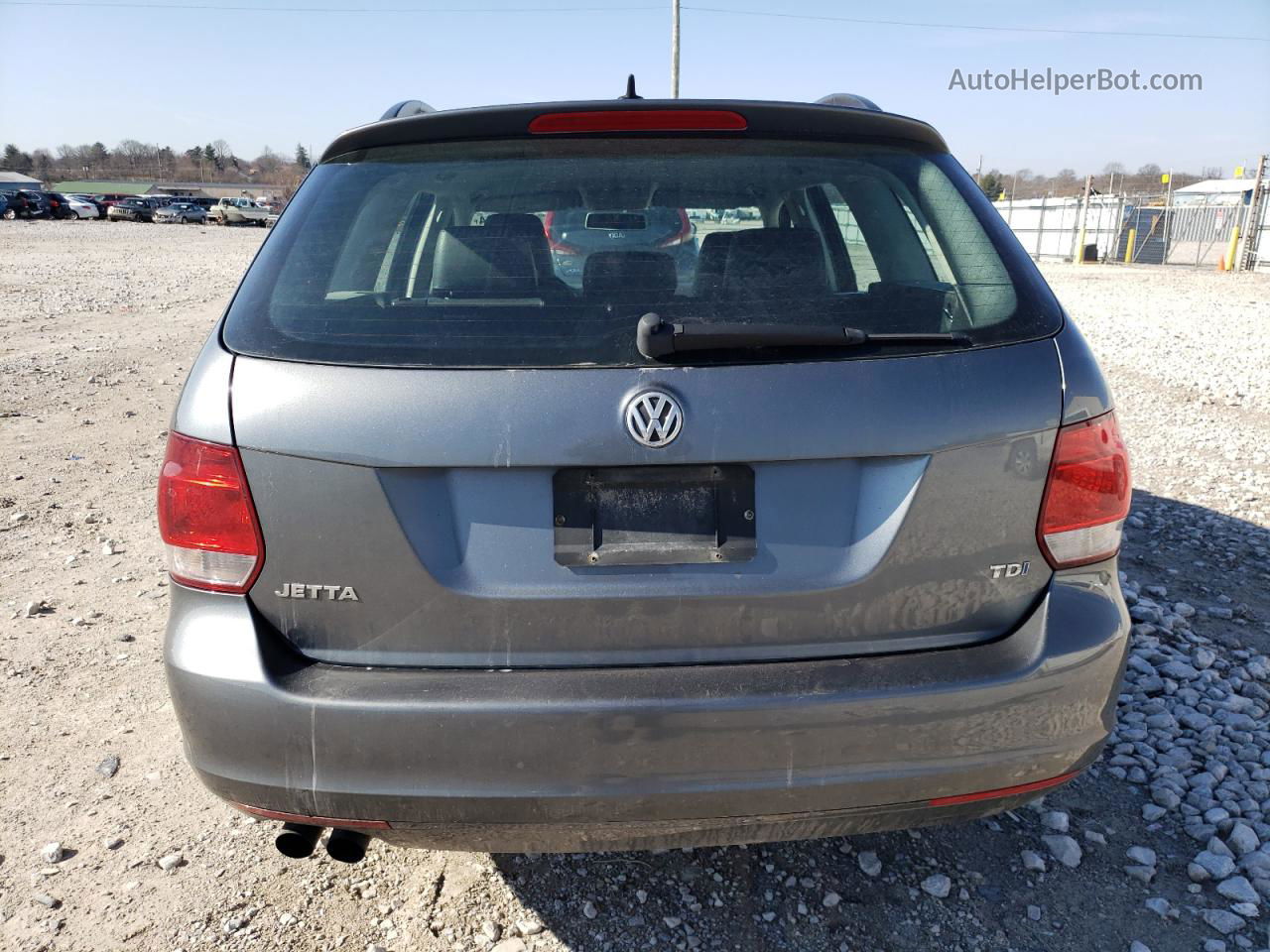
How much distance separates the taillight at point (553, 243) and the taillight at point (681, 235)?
0.65 ft

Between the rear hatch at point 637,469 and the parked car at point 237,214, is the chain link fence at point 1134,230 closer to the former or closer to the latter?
the rear hatch at point 637,469

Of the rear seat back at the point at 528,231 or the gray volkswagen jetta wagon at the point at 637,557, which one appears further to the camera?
the rear seat back at the point at 528,231

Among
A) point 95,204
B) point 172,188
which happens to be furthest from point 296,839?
point 172,188

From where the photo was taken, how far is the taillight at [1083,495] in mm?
1916

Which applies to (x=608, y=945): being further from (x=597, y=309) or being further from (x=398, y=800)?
(x=597, y=309)

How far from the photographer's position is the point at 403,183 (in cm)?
217

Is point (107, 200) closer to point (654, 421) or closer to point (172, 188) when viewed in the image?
point (172, 188)

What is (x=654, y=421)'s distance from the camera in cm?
176

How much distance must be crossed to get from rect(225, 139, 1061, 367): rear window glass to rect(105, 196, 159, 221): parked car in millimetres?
61110

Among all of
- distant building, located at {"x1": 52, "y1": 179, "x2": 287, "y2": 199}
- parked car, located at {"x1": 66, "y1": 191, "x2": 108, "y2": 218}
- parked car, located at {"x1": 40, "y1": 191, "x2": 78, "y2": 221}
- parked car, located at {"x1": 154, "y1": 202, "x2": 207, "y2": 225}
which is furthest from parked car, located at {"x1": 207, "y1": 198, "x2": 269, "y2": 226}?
distant building, located at {"x1": 52, "y1": 179, "x2": 287, "y2": 199}

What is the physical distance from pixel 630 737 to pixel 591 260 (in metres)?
0.97

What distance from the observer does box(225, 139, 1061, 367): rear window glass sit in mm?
1869

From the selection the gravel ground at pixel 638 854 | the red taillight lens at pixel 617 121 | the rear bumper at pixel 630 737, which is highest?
the red taillight lens at pixel 617 121

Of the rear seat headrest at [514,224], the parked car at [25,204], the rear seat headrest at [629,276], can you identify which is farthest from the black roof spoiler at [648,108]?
the parked car at [25,204]
